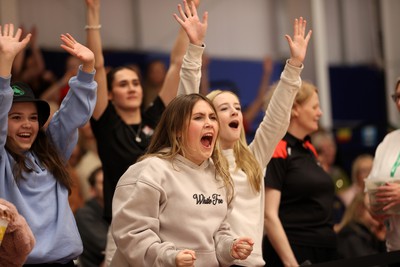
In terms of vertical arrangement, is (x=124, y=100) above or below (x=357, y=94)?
above

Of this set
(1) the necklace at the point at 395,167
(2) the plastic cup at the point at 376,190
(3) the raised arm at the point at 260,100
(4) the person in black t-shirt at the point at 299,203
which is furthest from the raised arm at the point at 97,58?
(3) the raised arm at the point at 260,100

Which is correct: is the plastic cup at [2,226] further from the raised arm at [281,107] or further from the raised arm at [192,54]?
the raised arm at [281,107]

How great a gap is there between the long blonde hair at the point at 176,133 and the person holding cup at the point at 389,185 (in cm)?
106

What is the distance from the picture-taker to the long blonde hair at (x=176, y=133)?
3.53 meters

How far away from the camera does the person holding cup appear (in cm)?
431

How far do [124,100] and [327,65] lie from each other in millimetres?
6117

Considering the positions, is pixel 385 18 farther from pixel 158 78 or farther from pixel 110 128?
pixel 110 128

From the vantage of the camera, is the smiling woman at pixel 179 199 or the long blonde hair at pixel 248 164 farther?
the long blonde hair at pixel 248 164

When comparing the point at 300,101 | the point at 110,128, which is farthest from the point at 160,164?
the point at 300,101

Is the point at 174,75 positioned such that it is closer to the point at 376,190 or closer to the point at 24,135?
the point at 24,135

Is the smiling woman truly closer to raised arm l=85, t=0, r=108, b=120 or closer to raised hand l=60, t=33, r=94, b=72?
raised hand l=60, t=33, r=94, b=72

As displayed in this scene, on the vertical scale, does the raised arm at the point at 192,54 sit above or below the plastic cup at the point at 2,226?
above

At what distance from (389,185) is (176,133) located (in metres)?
1.36

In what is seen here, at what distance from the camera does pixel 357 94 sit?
1067 cm
